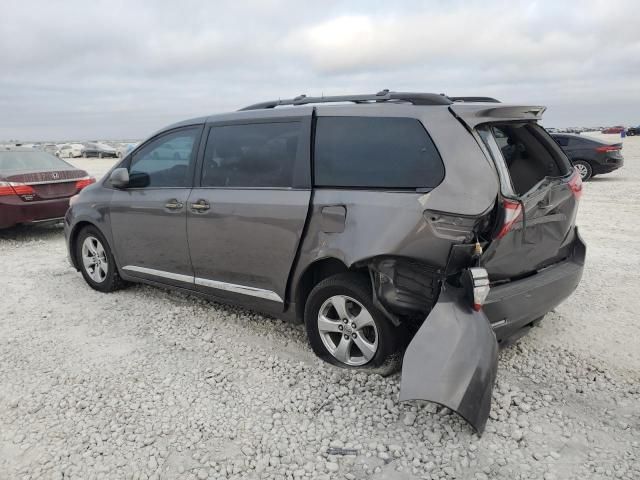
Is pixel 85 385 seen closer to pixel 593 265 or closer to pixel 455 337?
pixel 455 337

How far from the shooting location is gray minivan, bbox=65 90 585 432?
2.88 metres

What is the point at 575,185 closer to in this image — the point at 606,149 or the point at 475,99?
the point at 475,99

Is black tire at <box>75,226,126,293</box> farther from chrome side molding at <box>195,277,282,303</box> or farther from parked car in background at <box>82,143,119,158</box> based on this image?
parked car in background at <box>82,143,119,158</box>

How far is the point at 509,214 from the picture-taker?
2.92m

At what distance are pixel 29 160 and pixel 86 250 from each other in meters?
4.06

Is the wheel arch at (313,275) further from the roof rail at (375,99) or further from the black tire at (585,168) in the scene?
the black tire at (585,168)

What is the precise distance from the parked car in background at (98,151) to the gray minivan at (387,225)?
41.3 m

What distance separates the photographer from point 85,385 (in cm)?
341

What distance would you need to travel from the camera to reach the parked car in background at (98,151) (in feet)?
138

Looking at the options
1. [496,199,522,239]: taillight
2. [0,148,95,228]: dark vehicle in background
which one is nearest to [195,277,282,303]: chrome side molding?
[496,199,522,239]: taillight

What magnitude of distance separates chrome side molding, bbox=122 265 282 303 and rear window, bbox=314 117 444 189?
91 cm

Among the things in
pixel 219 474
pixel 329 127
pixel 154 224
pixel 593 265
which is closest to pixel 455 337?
pixel 219 474

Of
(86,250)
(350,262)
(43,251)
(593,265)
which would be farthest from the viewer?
(43,251)

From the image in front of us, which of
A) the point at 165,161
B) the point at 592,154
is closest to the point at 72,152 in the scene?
the point at 592,154
